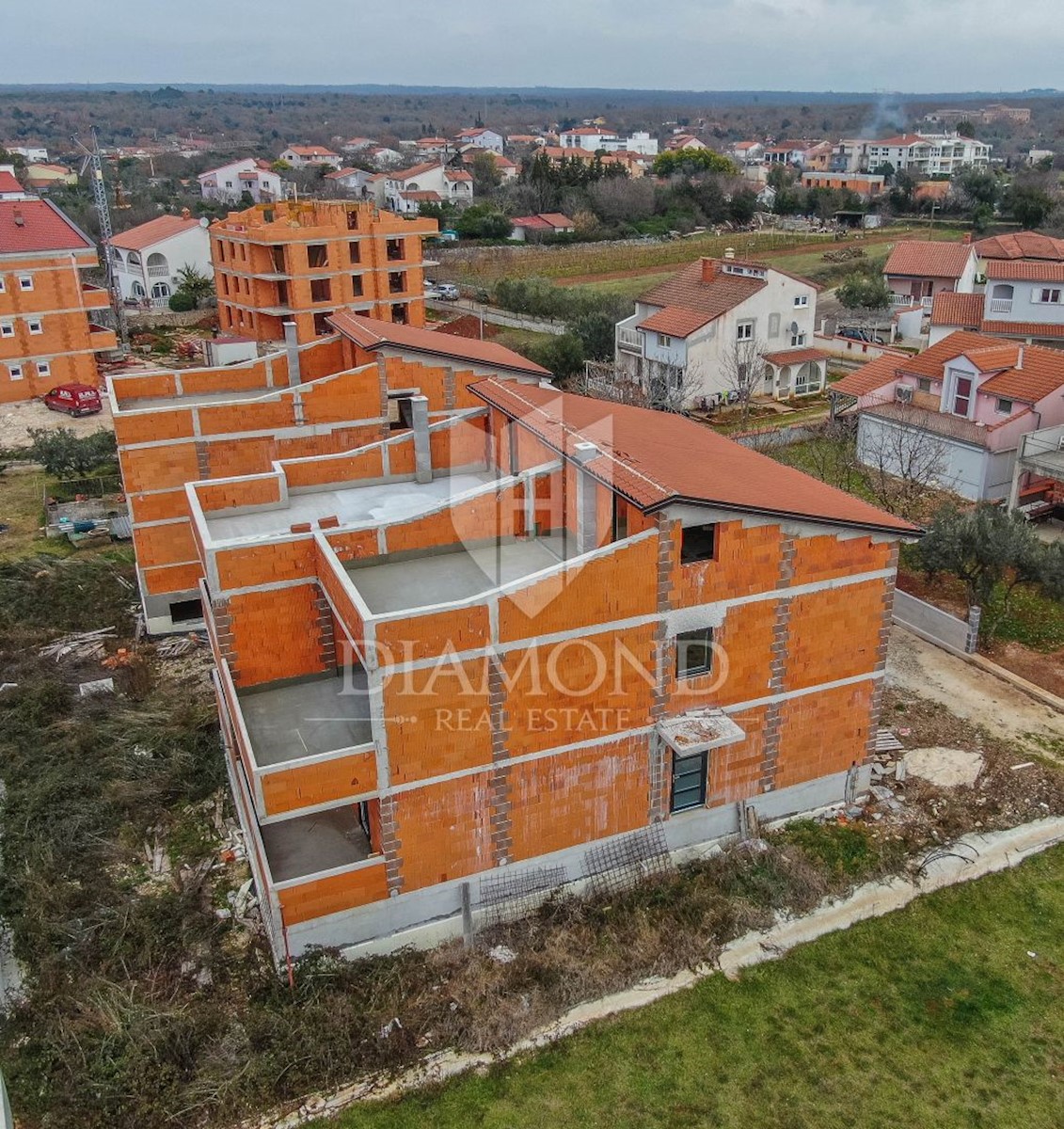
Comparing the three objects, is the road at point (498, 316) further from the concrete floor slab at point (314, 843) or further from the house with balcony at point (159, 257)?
the concrete floor slab at point (314, 843)

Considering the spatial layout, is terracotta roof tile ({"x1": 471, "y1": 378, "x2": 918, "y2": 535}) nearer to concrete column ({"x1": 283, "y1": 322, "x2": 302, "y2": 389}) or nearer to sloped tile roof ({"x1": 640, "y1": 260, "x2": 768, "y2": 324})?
concrete column ({"x1": 283, "y1": 322, "x2": 302, "y2": 389})

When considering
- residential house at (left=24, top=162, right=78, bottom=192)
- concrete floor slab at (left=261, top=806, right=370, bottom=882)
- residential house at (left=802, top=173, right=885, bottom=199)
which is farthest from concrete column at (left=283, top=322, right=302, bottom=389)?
residential house at (left=802, top=173, right=885, bottom=199)

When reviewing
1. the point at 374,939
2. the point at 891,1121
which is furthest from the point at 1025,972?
the point at 374,939

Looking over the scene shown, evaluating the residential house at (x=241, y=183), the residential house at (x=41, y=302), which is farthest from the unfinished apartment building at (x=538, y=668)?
the residential house at (x=241, y=183)

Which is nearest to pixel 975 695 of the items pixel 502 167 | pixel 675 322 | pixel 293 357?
pixel 293 357

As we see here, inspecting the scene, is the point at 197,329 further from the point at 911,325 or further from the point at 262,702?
the point at 262,702
